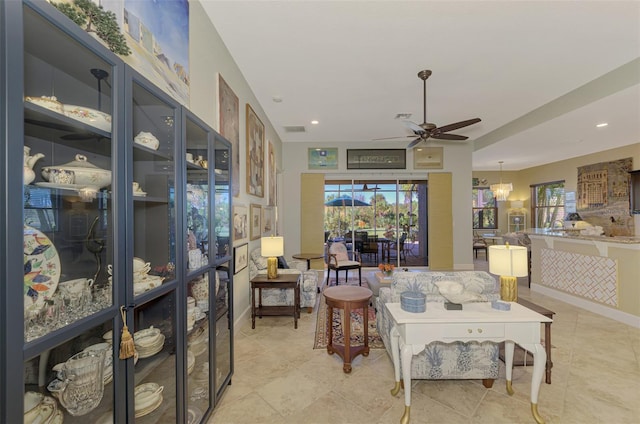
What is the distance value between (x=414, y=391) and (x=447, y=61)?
3598 mm

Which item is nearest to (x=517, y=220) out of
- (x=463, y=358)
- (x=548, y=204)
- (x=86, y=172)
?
(x=548, y=204)

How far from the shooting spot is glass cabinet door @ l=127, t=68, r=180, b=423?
1.35 metres

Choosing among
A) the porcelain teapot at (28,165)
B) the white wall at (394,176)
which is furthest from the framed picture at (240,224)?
the white wall at (394,176)

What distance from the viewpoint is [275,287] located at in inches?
141

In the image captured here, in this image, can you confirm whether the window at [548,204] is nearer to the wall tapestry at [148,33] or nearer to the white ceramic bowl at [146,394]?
the wall tapestry at [148,33]

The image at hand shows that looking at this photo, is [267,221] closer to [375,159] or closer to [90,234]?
[375,159]

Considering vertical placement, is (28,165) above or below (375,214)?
above

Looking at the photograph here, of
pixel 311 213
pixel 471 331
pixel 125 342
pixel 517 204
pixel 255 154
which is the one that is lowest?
pixel 471 331

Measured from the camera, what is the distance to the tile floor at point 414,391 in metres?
2.05

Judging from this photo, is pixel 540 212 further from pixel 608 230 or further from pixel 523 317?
pixel 523 317

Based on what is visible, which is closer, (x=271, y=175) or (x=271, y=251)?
(x=271, y=251)

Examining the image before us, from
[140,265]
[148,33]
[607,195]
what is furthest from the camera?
[607,195]

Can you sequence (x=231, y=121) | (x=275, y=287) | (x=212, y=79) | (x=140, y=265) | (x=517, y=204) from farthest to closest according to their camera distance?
(x=517, y=204) → (x=275, y=287) → (x=231, y=121) → (x=212, y=79) → (x=140, y=265)

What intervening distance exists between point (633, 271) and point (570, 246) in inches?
33.8
